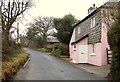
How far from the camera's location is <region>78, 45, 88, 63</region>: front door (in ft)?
109

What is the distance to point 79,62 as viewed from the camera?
33656mm

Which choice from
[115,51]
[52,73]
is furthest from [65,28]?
[115,51]

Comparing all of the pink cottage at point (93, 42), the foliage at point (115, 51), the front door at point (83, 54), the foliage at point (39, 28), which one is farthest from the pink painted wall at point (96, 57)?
the foliage at point (39, 28)

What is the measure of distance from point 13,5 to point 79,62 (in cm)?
1907

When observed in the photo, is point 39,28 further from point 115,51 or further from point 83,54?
point 115,51

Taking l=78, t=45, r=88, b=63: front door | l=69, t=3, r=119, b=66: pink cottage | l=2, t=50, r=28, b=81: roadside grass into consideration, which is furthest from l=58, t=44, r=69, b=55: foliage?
l=2, t=50, r=28, b=81: roadside grass

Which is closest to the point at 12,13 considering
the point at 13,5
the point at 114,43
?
the point at 13,5

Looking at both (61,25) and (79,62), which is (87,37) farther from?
(61,25)

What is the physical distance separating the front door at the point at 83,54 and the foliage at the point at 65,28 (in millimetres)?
16836

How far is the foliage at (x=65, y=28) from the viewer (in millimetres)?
51125

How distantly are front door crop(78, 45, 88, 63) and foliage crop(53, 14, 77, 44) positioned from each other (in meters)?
16.8

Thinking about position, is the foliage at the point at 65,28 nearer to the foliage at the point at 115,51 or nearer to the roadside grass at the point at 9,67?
the roadside grass at the point at 9,67

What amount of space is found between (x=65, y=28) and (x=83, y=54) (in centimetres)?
1904

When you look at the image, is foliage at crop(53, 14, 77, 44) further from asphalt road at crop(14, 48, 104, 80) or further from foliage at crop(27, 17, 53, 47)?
foliage at crop(27, 17, 53, 47)
